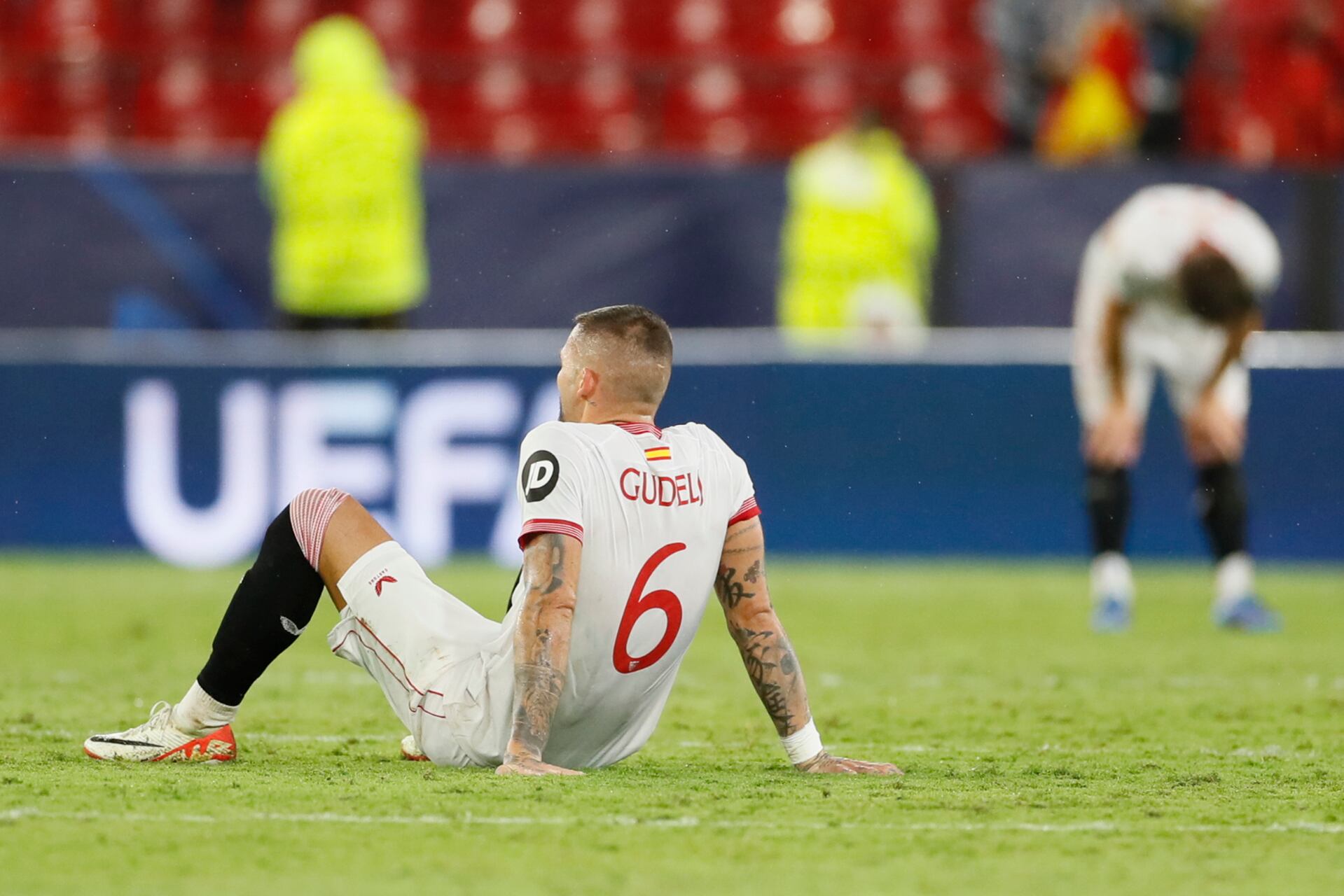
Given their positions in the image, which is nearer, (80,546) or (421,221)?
(80,546)

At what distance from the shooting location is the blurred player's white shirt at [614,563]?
15.6 ft

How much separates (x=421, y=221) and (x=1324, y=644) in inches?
258

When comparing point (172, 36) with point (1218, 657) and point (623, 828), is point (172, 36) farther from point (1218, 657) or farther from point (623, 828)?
point (623, 828)

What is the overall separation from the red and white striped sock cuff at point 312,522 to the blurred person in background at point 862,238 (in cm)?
798

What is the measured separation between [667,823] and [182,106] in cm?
1122

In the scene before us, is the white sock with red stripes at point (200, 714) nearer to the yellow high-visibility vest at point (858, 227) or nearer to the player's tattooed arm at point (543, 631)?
the player's tattooed arm at point (543, 631)

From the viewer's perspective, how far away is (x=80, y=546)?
1169cm

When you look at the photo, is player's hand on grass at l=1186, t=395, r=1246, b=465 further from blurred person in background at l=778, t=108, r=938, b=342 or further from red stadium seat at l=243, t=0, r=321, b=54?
red stadium seat at l=243, t=0, r=321, b=54

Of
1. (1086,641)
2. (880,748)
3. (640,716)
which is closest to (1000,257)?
(1086,641)

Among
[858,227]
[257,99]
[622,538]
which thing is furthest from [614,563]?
[257,99]

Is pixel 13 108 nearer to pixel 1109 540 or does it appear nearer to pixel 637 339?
pixel 1109 540

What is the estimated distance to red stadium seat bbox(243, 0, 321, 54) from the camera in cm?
1527

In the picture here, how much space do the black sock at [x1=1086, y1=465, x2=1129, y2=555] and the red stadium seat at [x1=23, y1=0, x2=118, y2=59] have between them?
28.2 ft

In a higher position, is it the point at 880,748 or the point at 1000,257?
the point at 1000,257
